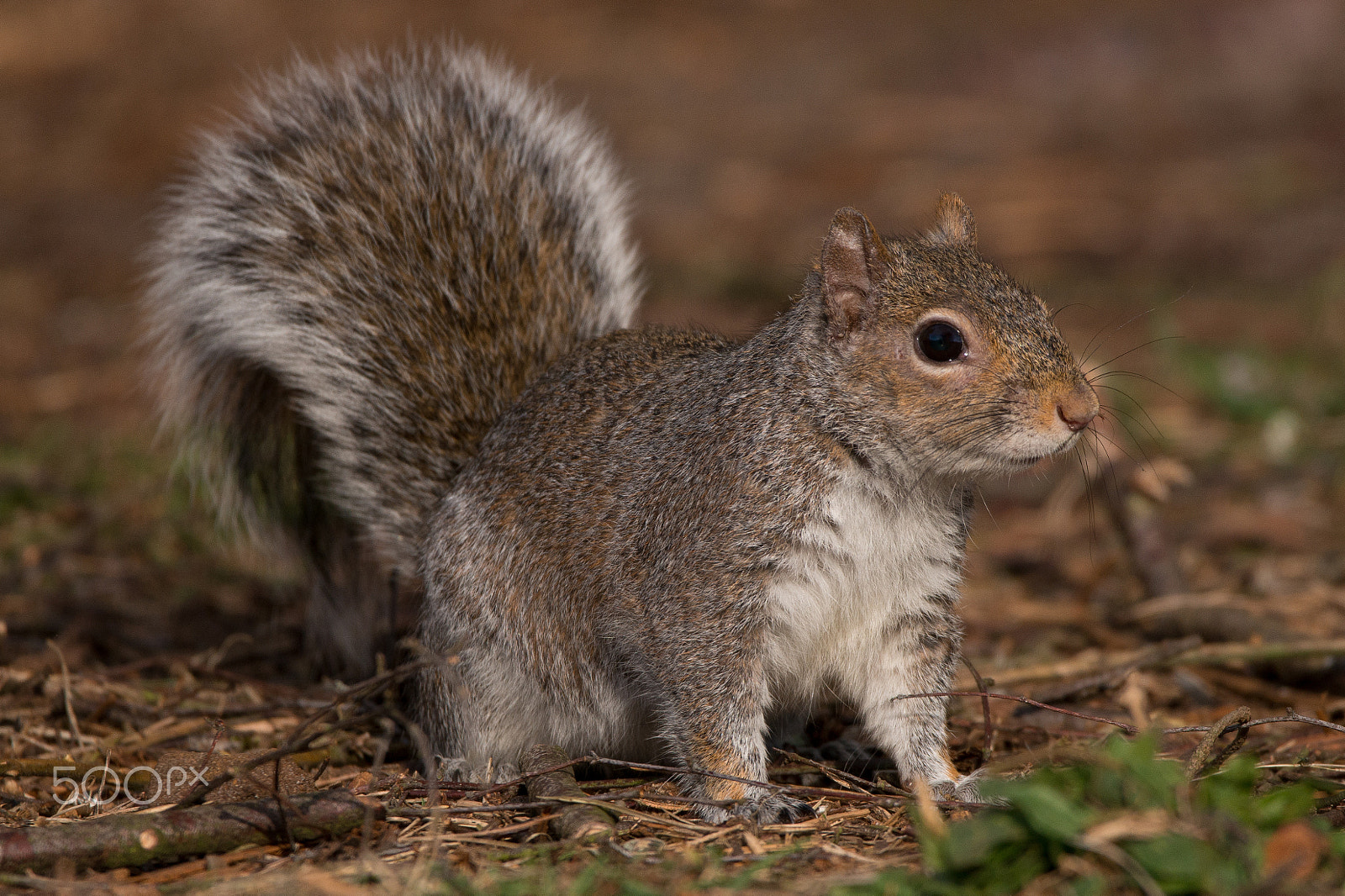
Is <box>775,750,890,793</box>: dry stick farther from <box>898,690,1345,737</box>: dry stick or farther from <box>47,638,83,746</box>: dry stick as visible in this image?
<box>47,638,83,746</box>: dry stick

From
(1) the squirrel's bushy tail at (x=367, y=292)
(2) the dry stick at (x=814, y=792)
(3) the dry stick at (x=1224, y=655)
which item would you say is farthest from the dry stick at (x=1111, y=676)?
(1) the squirrel's bushy tail at (x=367, y=292)

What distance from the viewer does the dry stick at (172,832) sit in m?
2.05

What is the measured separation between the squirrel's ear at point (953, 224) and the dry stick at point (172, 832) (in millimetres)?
1763

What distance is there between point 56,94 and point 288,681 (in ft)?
26.1

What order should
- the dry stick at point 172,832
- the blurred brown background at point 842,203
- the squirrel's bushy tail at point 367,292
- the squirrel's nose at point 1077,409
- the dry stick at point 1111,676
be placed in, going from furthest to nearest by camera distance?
1. the blurred brown background at point 842,203
2. the squirrel's bushy tail at point 367,292
3. the dry stick at point 1111,676
4. the squirrel's nose at point 1077,409
5. the dry stick at point 172,832

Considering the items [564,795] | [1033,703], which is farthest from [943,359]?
[564,795]

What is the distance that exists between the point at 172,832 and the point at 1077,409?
1.75m

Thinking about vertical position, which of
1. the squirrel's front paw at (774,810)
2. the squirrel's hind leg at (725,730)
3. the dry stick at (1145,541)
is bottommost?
the squirrel's front paw at (774,810)

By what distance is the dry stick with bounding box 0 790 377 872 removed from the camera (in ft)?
6.72

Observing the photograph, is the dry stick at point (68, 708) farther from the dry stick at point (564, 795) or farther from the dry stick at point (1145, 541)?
the dry stick at point (1145, 541)

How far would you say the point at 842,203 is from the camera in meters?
7.68

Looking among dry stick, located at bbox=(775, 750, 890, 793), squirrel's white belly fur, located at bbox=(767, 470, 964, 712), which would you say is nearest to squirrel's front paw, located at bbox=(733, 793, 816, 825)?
dry stick, located at bbox=(775, 750, 890, 793)

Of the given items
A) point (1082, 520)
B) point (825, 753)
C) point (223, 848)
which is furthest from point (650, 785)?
point (1082, 520)

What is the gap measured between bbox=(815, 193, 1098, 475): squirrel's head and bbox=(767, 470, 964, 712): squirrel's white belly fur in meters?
0.12
